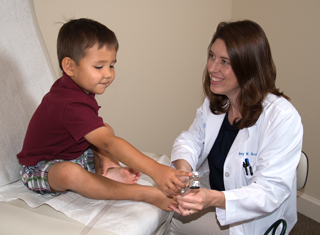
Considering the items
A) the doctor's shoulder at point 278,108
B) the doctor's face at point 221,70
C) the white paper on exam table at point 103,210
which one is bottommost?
the white paper on exam table at point 103,210

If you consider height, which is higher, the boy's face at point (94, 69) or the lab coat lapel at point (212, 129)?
the boy's face at point (94, 69)

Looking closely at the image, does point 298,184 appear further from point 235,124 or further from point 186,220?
point 186,220

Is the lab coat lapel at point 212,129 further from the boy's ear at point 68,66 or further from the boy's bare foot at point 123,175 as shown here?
the boy's ear at point 68,66

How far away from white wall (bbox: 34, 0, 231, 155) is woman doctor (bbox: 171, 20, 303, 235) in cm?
74

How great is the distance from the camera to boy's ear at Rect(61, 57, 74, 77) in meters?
1.04

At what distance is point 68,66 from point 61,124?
19cm

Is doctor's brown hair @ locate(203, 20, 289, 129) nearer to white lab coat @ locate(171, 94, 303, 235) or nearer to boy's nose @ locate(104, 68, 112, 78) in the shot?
white lab coat @ locate(171, 94, 303, 235)

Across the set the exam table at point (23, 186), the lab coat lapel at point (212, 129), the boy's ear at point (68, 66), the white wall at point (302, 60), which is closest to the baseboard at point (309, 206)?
the white wall at point (302, 60)

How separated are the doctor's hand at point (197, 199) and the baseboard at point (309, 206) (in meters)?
1.22

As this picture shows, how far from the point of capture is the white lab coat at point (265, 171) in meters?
0.97

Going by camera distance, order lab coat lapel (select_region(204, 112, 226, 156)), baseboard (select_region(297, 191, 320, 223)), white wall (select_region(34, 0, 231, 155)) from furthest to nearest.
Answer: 1. baseboard (select_region(297, 191, 320, 223))
2. white wall (select_region(34, 0, 231, 155))
3. lab coat lapel (select_region(204, 112, 226, 156))

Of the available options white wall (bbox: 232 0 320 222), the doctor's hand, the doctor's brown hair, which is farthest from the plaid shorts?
white wall (bbox: 232 0 320 222)

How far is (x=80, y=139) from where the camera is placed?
104cm

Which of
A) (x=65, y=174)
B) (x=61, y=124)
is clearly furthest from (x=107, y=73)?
(x=65, y=174)
